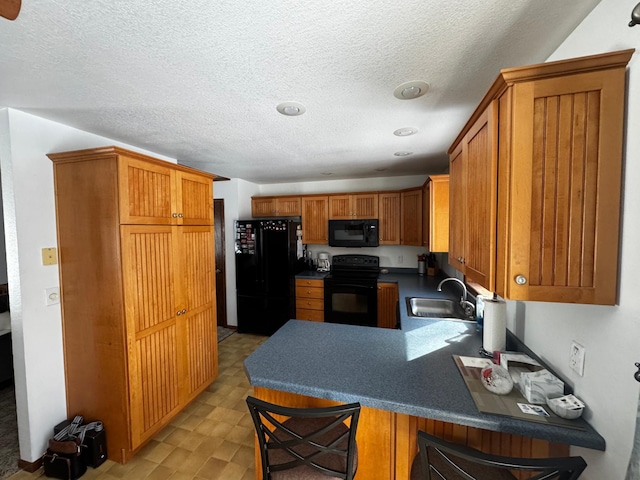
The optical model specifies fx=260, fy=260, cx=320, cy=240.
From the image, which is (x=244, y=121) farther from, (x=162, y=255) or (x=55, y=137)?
(x=55, y=137)

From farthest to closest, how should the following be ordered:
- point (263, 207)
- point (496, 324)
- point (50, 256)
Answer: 1. point (263, 207)
2. point (50, 256)
3. point (496, 324)

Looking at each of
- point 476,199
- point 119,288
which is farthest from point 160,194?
point 476,199

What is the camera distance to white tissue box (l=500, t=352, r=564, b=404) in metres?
1.05

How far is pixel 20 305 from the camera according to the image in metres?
1.70

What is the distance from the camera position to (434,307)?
263 cm

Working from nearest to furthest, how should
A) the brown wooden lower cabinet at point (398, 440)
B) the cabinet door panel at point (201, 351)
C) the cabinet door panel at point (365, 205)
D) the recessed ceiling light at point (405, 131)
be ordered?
the brown wooden lower cabinet at point (398, 440) < the recessed ceiling light at point (405, 131) < the cabinet door panel at point (201, 351) < the cabinet door panel at point (365, 205)

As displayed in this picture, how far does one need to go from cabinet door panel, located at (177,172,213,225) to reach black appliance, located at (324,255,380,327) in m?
1.85

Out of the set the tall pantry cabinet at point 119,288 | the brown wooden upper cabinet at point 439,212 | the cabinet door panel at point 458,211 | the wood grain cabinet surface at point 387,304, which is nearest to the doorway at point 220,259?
the tall pantry cabinet at point 119,288

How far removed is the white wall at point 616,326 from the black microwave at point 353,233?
277 cm

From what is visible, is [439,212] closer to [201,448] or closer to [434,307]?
[434,307]

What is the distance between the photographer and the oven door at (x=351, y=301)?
343 cm

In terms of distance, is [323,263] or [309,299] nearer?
[309,299]

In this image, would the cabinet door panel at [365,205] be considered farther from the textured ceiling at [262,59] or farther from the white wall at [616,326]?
the white wall at [616,326]

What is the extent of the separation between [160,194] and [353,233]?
2569 mm
